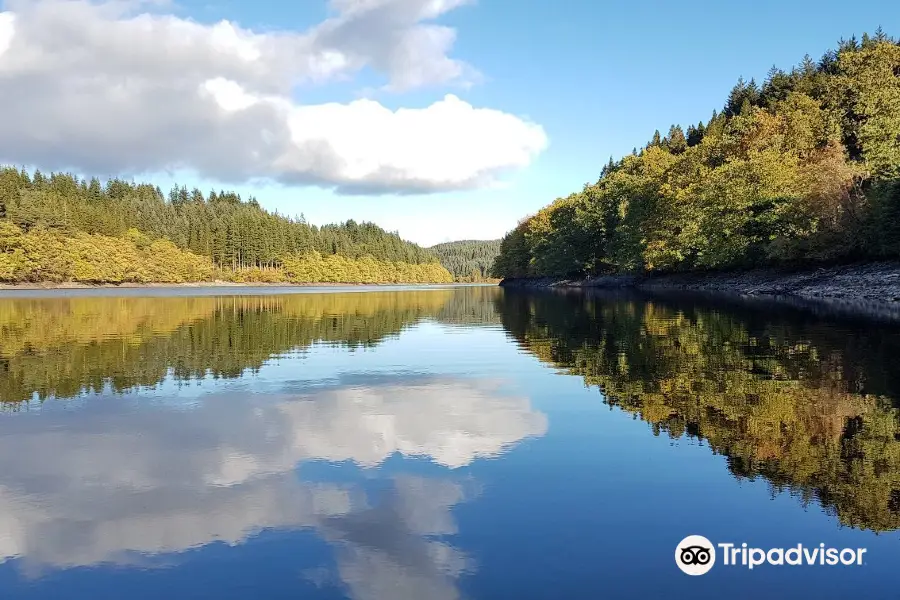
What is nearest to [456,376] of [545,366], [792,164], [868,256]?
[545,366]

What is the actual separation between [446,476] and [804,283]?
73.9m

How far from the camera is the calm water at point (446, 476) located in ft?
26.0

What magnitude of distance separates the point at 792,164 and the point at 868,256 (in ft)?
93.8

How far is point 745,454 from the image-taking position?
40.7 feet

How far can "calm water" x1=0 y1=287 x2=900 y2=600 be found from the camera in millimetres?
7922

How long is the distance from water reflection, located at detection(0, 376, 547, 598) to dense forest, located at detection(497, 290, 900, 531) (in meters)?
4.13

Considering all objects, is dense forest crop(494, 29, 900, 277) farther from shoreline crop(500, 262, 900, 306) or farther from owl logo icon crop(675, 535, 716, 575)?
owl logo icon crop(675, 535, 716, 575)

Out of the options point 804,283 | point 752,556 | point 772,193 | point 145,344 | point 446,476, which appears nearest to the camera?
point 752,556

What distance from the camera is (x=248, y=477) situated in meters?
11.7

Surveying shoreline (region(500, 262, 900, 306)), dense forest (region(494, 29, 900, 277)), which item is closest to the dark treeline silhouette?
shoreline (region(500, 262, 900, 306))

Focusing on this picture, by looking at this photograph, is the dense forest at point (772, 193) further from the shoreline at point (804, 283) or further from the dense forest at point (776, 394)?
the dense forest at point (776, 394)

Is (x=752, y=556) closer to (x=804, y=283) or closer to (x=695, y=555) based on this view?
(x=695, y=555)

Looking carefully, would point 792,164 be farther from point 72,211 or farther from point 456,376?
point 72,211

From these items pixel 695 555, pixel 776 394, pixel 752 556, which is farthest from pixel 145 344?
pixel 752 556
